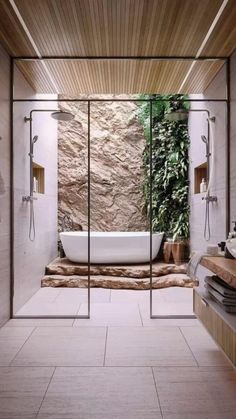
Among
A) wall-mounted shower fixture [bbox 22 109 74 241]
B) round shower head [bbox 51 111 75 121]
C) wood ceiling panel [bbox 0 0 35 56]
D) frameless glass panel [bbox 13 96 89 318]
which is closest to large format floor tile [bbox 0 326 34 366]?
frameless glass panel [bbox 13 96 89 318]

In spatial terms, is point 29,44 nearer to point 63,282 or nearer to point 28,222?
point 28,222

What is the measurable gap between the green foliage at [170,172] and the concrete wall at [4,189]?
8.49ft

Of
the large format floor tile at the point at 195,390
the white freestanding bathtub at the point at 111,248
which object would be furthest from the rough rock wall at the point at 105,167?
the large format floor tile at the point at 195,390

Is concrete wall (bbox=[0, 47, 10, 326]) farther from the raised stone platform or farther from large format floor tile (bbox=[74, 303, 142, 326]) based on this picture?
the raised stone platform

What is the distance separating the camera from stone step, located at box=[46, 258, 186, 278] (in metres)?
4.53

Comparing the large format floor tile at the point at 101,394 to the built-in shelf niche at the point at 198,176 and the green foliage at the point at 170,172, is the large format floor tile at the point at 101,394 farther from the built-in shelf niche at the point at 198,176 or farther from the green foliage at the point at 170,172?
the green foliage at the point at 170,172

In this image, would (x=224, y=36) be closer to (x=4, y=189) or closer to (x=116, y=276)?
(x=4, y=189)

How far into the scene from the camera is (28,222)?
3787 mm

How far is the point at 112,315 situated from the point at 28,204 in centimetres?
145

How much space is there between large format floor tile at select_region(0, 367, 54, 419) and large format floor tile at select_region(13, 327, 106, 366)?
0.38ft

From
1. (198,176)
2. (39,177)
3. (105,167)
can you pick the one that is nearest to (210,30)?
(198,176)

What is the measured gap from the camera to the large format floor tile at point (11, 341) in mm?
2354

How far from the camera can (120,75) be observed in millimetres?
3471

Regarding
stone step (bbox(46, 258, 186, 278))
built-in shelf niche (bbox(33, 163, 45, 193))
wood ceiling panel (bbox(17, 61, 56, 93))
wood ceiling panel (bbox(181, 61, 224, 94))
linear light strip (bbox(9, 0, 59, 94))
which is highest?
linear light strip (bbox(9, 0, 59, 94))
